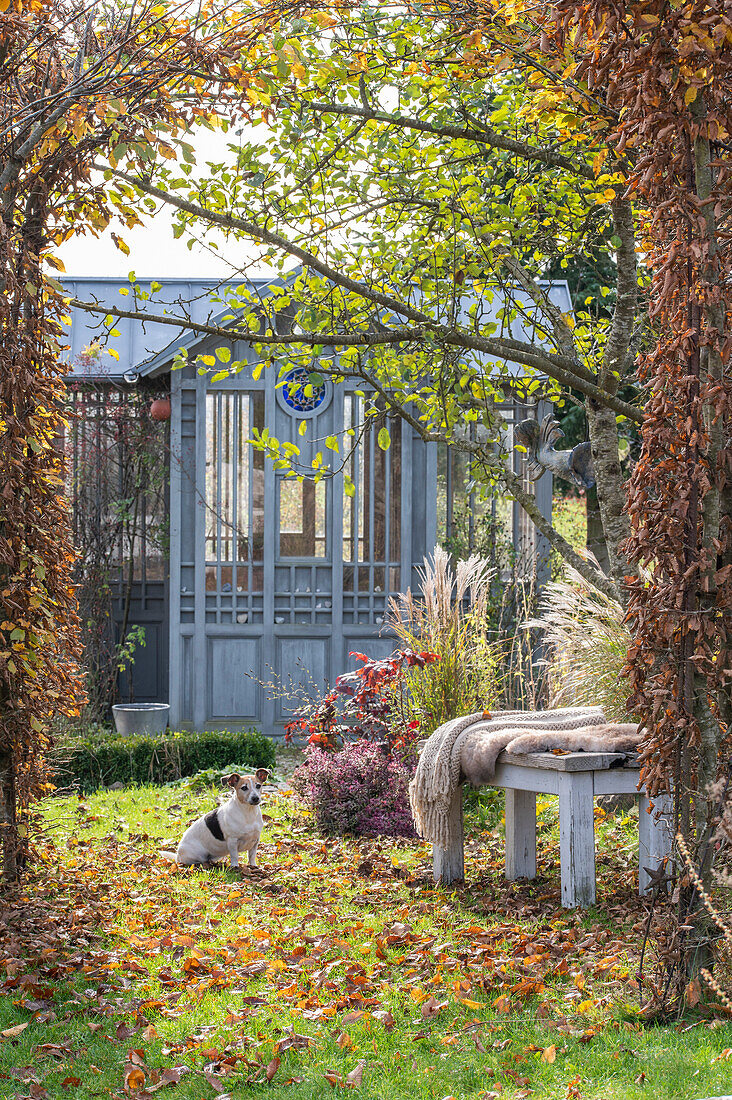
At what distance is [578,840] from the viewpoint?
4.48 metres

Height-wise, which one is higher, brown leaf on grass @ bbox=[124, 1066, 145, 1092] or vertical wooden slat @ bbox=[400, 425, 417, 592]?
vertical wooden slat @ bbox=[400, 425, 417, 592]

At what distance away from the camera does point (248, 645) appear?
997 cm

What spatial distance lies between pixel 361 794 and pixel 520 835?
1.45 metres

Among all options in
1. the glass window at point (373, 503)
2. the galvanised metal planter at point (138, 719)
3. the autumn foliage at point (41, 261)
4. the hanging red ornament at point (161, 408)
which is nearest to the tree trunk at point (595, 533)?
the glass window at point (373, 503)

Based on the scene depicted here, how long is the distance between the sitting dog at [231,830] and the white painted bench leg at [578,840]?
1675 mm

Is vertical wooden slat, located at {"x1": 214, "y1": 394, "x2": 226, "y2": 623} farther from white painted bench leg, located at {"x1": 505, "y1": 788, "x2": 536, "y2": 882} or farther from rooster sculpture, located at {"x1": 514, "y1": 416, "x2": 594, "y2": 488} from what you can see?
white painted bench leg, located at {"x1": 505, "y1": 788, "x2": 536, "y2": 882}

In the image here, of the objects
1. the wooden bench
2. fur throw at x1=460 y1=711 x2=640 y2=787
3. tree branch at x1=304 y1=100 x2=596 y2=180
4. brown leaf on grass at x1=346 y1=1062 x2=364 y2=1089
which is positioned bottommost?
brown leaf on grass at x1=346 y1=1062 x2=364 y2=1089

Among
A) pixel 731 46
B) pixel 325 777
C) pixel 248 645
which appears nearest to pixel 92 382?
pixel 248 645

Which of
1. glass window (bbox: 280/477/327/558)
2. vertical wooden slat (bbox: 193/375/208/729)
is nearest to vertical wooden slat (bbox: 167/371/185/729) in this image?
vertical wooden slat (bbox: 193/375/208/729)

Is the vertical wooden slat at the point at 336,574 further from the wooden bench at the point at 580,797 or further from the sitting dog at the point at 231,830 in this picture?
the wooden bench at the point at 580,797

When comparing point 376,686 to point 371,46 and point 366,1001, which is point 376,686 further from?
point 371,46

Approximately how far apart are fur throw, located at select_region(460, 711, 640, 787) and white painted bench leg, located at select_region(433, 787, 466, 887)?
187mm

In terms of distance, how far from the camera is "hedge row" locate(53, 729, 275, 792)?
7953 millimetres

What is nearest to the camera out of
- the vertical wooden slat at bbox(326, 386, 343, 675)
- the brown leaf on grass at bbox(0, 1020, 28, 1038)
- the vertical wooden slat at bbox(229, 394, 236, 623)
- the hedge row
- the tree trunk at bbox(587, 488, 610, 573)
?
the brown leaf on grass at bbox(0, 1020, 28, 1038)
